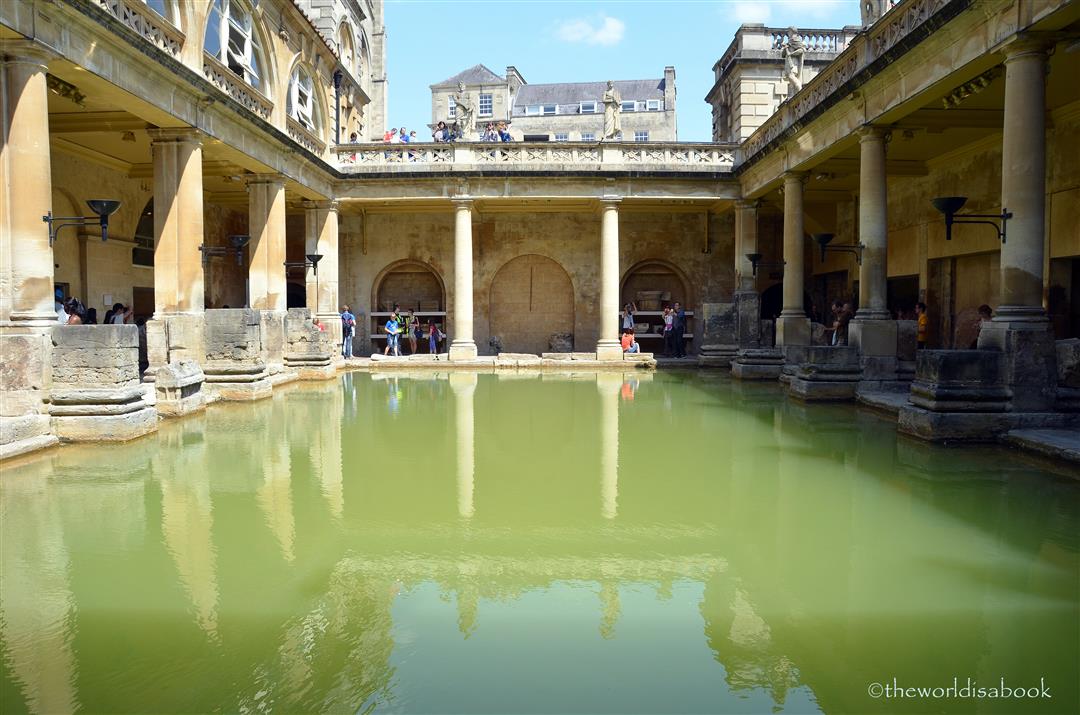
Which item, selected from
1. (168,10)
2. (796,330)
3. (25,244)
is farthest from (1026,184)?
(168,10)

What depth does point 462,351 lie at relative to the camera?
2122 cm

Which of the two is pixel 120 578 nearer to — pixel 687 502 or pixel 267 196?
pixel 687 502

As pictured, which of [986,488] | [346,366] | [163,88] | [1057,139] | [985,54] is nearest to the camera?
[986,488]

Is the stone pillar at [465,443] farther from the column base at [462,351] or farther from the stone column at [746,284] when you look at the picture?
the stone column at [746,284]

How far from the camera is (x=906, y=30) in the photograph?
1128 cm

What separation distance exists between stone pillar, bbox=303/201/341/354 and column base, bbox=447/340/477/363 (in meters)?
3.12

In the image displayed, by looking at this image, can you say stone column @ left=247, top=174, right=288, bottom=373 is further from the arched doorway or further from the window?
the arched doorway

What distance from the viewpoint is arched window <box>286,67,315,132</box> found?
19125 millimetres

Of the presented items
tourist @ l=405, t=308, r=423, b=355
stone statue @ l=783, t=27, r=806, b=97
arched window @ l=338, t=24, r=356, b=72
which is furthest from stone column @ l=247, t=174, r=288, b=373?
stone statue @ l=783, t=27, r=806, b=97

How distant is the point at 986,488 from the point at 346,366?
16.3 metres

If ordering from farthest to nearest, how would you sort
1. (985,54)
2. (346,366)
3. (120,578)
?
(346,366) → (985,54) → (120,578)

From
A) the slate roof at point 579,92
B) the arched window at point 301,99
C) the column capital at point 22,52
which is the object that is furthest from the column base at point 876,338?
the slate roof at point 579,92

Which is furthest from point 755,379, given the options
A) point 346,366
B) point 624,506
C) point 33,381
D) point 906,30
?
point 33,381

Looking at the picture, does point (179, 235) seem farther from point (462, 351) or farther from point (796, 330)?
point (796, 330)
